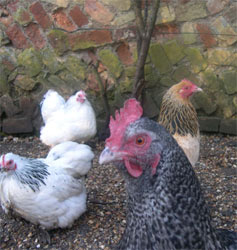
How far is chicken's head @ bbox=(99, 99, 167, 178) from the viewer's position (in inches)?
48.3

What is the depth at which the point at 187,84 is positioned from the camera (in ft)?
10.5

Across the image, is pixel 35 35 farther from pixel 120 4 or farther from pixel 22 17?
pixel 120 4

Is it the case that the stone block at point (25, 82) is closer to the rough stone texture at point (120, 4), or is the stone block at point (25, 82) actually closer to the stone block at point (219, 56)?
the rough stone texture at point (120, 4)

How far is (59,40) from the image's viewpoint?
4.75m

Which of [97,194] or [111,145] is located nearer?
[111,145]

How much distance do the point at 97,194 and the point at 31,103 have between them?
8.16ft

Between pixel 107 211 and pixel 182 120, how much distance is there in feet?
4.04

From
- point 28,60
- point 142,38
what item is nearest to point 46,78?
point 28,60

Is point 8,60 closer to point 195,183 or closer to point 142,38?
point 142,38

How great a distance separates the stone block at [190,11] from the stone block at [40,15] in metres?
2.07

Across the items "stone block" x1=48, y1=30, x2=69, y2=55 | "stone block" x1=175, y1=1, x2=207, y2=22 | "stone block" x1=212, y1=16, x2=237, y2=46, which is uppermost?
"stone block" x1=175, y1=1, x2=207, y2=22

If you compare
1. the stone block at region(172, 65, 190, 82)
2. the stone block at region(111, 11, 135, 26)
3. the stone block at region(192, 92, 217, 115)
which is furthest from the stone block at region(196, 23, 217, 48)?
the stone block at region(111, 11, 135, 26)

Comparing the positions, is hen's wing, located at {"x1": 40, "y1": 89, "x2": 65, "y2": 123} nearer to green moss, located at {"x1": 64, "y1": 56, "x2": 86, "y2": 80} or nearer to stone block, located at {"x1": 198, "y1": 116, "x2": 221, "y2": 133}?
green moss, located at {"x1": 64, "y1": 56, "x2": 86, "y2": 80}

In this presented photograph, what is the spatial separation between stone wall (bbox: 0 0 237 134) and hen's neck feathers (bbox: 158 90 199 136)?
5.41 ft
